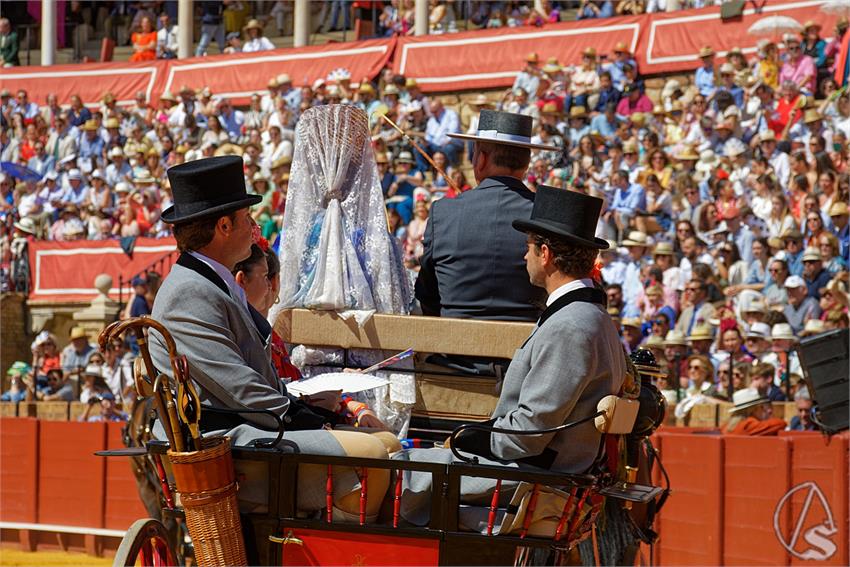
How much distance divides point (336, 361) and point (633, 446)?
1.20 m

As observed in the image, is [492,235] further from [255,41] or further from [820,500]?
[255,41]

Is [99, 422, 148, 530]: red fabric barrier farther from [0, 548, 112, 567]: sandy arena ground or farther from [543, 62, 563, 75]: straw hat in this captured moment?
[543, 62, 563, 75]: straw hat

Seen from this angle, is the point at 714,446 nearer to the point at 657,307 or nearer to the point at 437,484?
the point at 657,307

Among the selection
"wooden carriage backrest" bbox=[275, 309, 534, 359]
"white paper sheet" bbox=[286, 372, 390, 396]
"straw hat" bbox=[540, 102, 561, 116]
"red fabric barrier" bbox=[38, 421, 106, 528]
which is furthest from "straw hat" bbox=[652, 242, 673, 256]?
"white paper sheet" bbox=[286, 372, 390, 396]

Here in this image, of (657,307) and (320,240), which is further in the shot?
(657,307)

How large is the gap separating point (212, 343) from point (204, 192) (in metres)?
0.49

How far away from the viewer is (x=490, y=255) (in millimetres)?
5781

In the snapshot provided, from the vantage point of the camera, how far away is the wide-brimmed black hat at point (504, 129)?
19.0 feet

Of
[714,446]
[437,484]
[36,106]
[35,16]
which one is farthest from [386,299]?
[35,16]

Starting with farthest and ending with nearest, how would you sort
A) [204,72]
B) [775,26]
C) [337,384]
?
[204,72] → [775,26] → [337,384]

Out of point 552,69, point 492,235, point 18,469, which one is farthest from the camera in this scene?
point 552,69

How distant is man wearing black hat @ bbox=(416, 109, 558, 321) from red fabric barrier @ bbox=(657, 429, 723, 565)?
440cm

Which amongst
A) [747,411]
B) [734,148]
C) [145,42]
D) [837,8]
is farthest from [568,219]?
[145,42]

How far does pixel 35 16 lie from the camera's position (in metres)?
29.2
